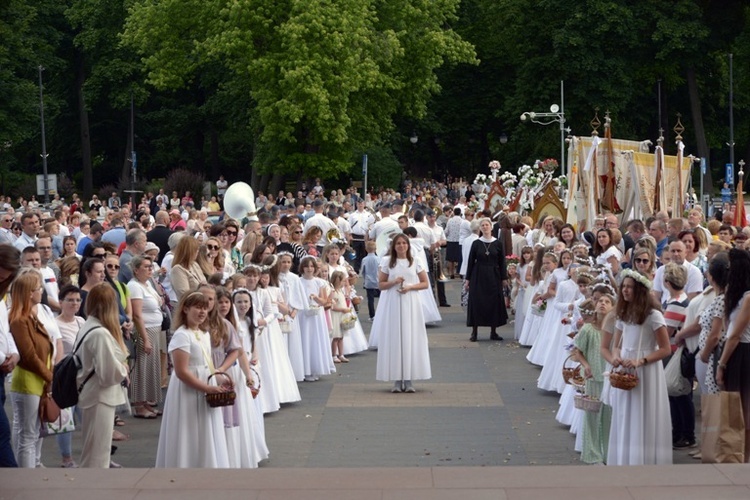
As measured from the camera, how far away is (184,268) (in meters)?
14.8

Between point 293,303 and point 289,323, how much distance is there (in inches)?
26.5

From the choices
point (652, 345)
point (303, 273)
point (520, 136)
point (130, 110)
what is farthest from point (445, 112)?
point (652, 345)

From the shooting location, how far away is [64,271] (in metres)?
14.5

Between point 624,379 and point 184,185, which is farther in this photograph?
point 184,185

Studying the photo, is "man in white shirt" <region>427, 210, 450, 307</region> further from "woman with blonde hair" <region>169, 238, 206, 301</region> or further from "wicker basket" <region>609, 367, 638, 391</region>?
"wicker basket" <region>609, 367, 638, 391</region>

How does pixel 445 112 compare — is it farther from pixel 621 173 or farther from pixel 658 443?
pixel 658 443

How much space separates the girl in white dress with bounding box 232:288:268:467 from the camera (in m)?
11.6

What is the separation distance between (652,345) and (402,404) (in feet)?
16.9

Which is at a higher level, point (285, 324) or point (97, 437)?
point (285, 324)

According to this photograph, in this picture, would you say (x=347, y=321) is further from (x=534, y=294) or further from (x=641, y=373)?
(x=641, y=373)

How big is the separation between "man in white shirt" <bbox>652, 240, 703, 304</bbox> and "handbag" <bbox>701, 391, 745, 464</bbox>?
2.38m

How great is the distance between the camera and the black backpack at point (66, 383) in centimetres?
1055

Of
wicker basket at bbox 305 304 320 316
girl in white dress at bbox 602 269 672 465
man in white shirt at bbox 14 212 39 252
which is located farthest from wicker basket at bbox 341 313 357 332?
girl in white dress at bbox 602 269 672 465

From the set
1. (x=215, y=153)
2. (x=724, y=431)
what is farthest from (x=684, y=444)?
(x=215, y=153)
